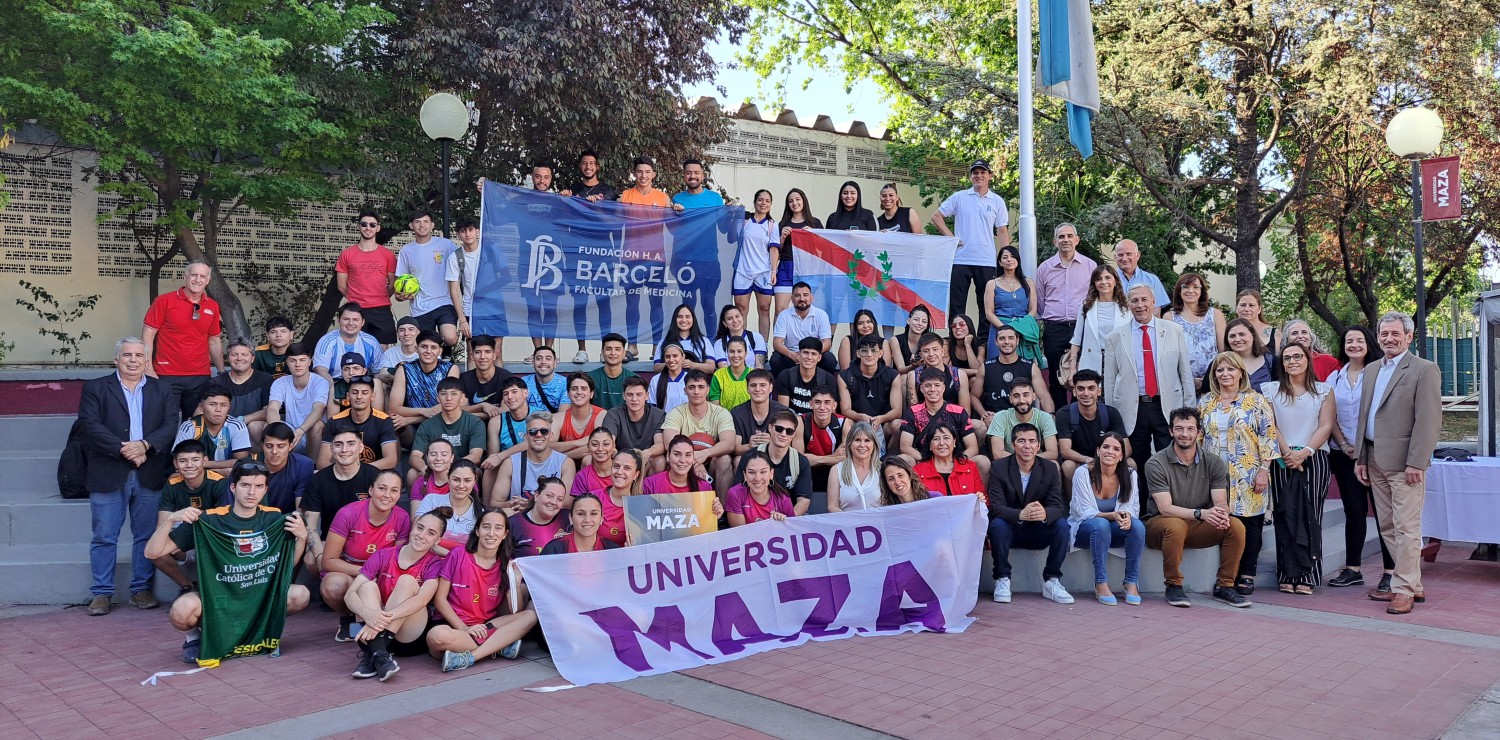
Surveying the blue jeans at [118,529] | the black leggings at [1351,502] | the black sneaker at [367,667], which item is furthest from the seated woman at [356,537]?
the black leggings at [1351,502]

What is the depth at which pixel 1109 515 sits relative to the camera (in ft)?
27.7

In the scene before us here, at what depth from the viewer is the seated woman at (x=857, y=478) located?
26.9ft

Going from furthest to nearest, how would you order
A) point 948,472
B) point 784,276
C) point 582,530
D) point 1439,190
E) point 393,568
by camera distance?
1. point 1439,190
2. point 784,276
3. point 948,472
4. point 582,530
5. point 393,568

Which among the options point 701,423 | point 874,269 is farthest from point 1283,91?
point 701,423

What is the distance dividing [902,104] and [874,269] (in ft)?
46.2

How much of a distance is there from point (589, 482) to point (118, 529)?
3652 millimetres

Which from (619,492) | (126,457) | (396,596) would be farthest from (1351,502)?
(126,457)

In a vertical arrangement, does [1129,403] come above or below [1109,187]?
below

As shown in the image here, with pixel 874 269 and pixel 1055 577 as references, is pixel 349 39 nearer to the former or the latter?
pixel 874 269

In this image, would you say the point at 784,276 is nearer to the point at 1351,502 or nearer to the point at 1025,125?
the point at 1025,125

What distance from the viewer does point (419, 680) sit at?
623 centimetres

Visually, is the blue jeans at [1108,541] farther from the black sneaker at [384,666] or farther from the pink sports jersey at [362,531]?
the black sneaker at [384,666]

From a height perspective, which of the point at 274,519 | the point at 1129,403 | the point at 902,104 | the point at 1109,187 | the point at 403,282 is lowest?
the point at 274,519

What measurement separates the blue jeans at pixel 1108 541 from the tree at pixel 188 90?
8.76m
